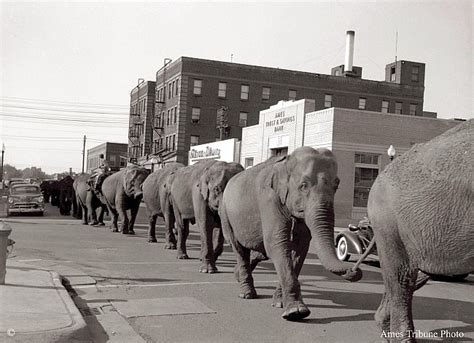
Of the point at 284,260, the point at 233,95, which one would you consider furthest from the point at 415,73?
the point at 284,260

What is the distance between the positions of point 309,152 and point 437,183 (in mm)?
2726

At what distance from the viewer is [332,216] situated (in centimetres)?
696

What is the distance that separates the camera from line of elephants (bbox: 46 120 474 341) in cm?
469

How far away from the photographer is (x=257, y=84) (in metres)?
59.1

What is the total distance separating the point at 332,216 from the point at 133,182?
1373 cm

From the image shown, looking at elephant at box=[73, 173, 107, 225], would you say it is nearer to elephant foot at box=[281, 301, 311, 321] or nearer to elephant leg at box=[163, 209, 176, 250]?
elephant leg at box=[163, 209, 176, 250]

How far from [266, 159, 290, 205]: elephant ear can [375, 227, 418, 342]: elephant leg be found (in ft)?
7.54

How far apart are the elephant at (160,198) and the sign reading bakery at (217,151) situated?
2492cm

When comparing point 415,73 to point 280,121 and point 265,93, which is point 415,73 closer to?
point 265,93

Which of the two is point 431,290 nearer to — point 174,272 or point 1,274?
point 174,272

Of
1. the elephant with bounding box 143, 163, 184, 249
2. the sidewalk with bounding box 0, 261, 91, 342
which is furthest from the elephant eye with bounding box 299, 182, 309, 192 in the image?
the elephant with bounding box 143, 163, 184, 249

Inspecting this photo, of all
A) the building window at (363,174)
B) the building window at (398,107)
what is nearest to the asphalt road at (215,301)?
the building window at (363,174)

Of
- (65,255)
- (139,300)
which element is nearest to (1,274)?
(139,300)

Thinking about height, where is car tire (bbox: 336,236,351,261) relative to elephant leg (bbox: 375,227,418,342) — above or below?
below
